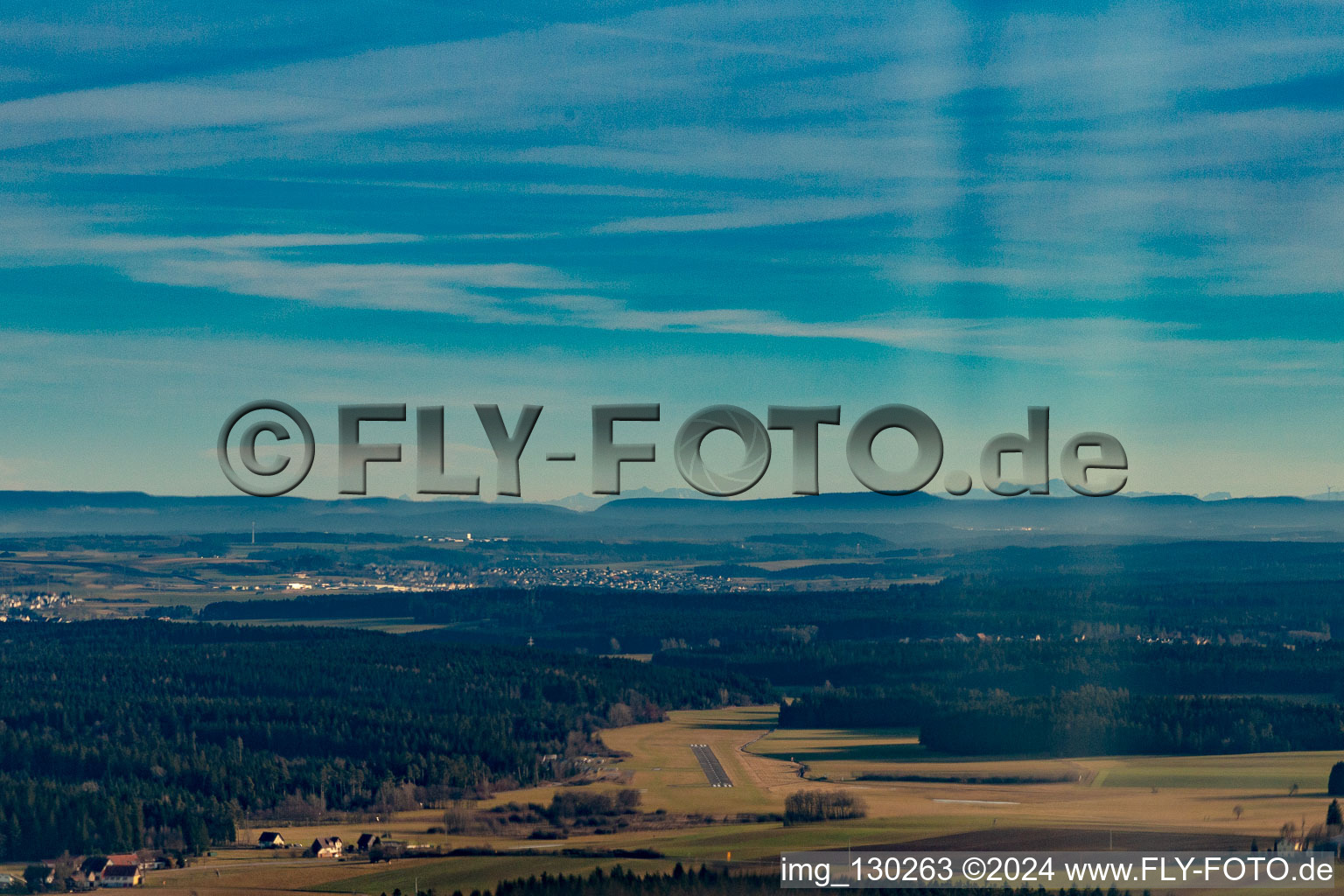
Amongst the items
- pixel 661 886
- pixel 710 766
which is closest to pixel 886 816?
pixel 661 886

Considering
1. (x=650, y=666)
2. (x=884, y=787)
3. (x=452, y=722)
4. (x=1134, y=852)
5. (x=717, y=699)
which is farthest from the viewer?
(x=650, y=666)

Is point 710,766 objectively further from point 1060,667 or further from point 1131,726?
point 1060,667

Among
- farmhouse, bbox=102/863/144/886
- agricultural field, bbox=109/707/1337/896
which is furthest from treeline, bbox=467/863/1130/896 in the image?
farmhouse, bbox=102/863/144/886

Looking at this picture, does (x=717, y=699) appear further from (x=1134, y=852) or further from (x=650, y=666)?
(x=1134, y=852)

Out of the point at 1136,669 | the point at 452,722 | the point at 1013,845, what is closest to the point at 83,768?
the point at 452,722

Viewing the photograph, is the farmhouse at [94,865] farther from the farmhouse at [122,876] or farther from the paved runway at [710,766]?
the paved runway at [710,766]
